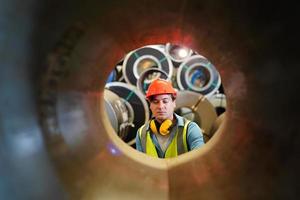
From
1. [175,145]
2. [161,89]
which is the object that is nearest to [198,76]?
[161,89]

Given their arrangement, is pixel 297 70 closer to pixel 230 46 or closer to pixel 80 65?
pixel 230 46

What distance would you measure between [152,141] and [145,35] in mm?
1086

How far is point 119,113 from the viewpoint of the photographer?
2.56m

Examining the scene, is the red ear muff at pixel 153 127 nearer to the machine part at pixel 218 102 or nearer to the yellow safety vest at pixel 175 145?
the yellow safety vest at pixel 175 145

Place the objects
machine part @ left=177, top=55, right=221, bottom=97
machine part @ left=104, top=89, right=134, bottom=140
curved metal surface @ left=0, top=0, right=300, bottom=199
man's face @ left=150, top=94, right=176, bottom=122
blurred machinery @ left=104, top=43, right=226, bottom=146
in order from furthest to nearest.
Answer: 1. machine part @ left=177, top=55, right=221, bottom=97
2. blurred machinery @ left=104, top=43, right=226, bottom=146
3. machine part @ left=104, top=89, right=134, bottom=140
4. man's face @ left=150, top=94, right=176, bottom=122
5. curved metal surface @ left=0, top=0, right=300, bottom=199

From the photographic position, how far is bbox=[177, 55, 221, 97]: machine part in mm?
2898

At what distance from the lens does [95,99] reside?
0.87 metres

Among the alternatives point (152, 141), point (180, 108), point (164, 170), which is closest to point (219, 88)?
point (180, 108)

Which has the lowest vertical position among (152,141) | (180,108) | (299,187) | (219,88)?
(299,187)

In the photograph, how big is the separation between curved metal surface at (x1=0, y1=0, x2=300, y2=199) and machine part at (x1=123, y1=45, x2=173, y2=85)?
1947 millimetres

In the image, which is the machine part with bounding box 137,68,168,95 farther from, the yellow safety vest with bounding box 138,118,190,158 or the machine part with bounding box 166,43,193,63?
the yellow safety vest with bounding box 138,118,190,158

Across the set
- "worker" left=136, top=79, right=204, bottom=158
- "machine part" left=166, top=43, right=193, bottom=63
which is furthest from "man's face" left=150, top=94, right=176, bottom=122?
"machine part" left=166, top=43, right=193, bottom=63

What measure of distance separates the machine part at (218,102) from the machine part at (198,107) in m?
0.10

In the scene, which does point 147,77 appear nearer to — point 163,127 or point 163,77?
point 163,77
